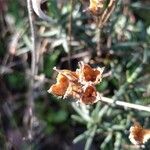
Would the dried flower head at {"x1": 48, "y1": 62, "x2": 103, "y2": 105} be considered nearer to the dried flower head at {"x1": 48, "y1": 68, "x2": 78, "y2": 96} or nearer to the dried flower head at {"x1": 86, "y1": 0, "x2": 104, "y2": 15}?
the dried flower head at {"x1": 48, "y1": 68, "x2": 78, "y2": 96}

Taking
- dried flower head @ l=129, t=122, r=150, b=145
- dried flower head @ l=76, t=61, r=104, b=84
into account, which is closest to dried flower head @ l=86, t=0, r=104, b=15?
dried flower head @ l=76, t=61, r=104, b=84

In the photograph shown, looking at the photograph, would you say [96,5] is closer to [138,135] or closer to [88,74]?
[88,74]

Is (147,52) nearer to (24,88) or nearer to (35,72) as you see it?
(35,72)

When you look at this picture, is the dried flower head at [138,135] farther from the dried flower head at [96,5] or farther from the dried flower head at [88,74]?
the dried flower head at [96,5]

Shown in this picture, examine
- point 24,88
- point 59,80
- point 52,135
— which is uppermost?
point 59,80

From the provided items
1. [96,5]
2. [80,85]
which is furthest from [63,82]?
[96,5]

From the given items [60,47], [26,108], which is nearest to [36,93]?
[26,108]

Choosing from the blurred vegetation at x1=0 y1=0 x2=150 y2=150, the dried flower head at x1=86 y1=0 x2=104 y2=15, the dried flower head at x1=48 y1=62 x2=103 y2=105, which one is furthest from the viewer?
the blurred vegetation at x1=0 y1=0 x2=150 y2=150
